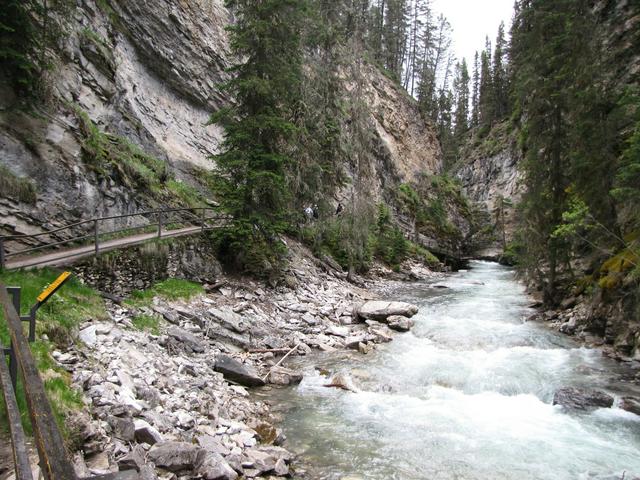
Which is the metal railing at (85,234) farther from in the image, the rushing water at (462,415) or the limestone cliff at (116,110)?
the rushing water at (462,415)

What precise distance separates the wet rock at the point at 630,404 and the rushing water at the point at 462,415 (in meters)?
0.16

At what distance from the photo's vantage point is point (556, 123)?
17.4 meters

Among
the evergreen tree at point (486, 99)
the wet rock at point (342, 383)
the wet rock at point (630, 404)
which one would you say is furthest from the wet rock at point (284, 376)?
the evergreen tree at point (486, 99)

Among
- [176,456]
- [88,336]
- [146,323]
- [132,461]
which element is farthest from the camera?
[146,323]

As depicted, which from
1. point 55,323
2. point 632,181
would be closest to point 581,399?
point 632,181

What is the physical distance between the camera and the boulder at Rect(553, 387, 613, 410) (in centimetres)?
924

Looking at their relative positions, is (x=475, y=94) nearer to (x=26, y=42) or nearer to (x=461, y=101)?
(x=461, y=101)

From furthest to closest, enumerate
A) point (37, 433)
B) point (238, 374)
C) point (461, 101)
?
point (461, 101), point (238, 374), point (37, 433)

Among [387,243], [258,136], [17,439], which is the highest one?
[258,136]

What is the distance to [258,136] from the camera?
15.9m

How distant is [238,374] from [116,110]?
1384 centimetres

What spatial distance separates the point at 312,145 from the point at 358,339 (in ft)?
40.2

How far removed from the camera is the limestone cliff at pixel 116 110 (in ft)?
35.4

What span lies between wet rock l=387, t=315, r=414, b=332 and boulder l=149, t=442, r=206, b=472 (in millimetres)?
10964
